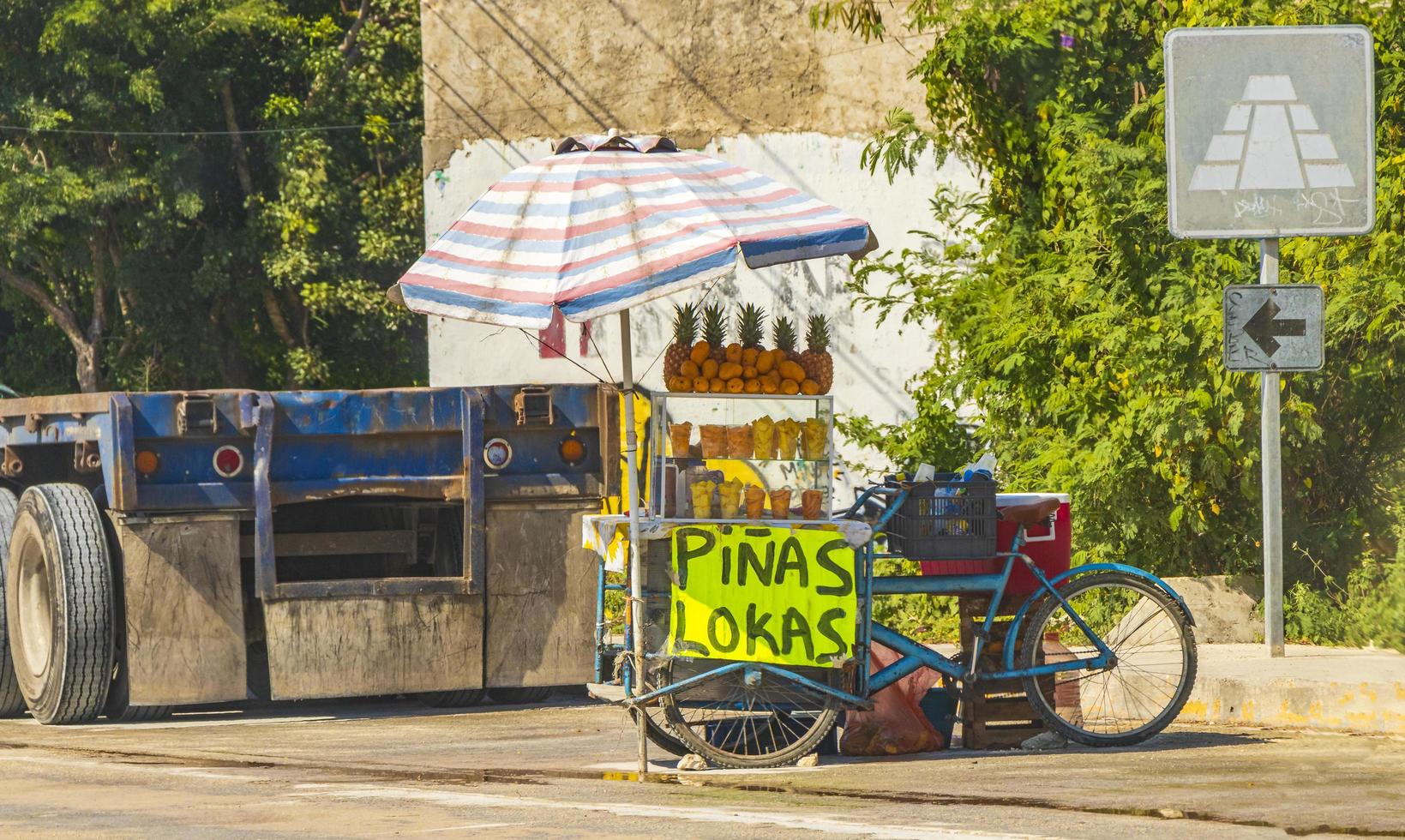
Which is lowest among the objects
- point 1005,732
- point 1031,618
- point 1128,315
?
point 1005,732

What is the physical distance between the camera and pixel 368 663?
29.8 feet

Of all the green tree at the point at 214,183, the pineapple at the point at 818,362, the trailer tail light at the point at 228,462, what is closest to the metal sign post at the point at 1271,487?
the pineapple at the point at 818,362

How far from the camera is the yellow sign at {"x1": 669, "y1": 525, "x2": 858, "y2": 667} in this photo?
7191mm

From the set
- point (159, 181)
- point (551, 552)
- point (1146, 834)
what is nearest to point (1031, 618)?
point (1146, 834)

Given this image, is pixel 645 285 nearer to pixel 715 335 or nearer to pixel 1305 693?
pixel 715 335

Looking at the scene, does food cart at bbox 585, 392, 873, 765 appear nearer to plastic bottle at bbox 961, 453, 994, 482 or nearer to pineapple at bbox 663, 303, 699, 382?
pineapple at bbox 663, 303, 699, 382

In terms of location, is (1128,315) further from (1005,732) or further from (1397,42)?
(1005,732)

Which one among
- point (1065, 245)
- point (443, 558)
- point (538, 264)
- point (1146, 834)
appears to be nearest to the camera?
point (1146, 834)

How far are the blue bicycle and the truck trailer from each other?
1.87 metres

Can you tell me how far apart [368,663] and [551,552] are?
41.1 inches

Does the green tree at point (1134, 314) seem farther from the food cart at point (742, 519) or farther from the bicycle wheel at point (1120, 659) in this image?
the food cart at point (742, 519)

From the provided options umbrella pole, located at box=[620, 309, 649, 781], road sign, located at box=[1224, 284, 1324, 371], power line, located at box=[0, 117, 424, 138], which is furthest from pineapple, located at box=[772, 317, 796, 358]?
power line, located at box=[0, 117, 424, 138]

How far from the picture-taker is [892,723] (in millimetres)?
7551

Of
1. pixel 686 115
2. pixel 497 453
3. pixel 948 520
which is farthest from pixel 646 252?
pixel 686 115
